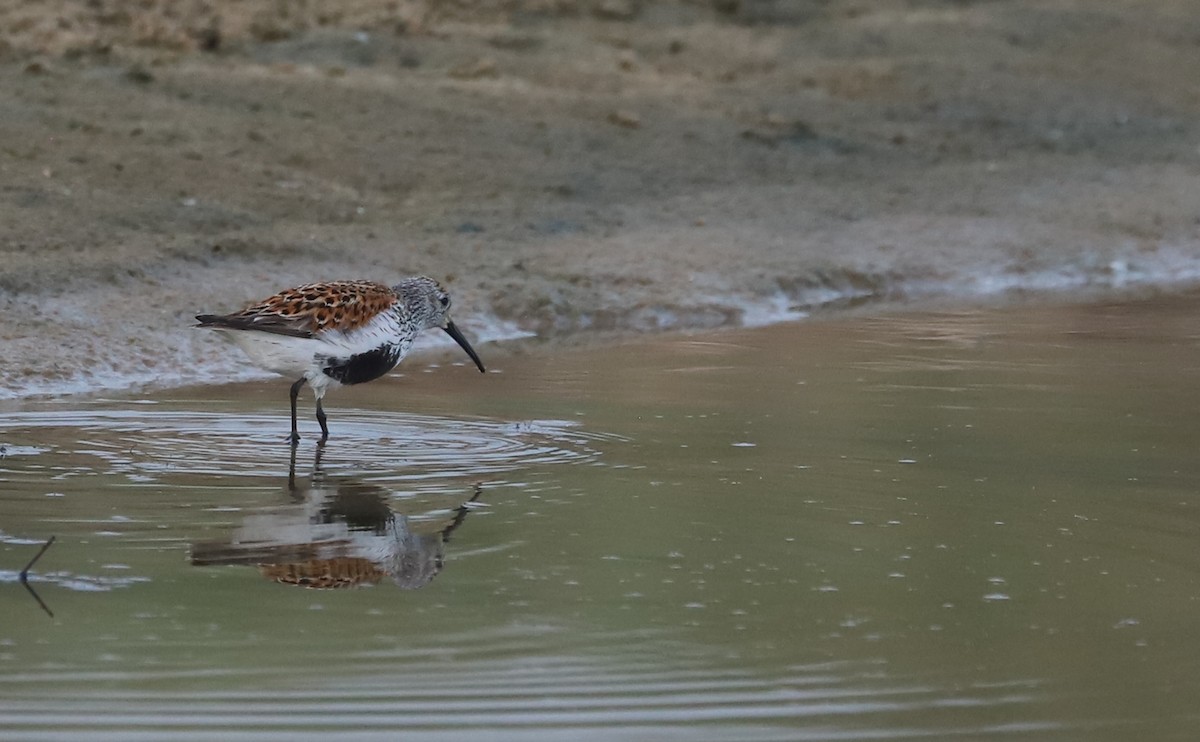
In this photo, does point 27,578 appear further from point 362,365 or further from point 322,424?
point 362,365

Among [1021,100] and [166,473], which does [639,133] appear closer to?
[1021,100]

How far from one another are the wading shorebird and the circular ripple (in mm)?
204

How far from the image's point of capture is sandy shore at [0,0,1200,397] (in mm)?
10281

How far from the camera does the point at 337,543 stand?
5.94m

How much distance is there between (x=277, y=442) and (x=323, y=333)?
1.47 ft

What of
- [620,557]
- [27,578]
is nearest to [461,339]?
[620,557]

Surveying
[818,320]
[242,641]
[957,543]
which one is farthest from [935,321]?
[242,641]

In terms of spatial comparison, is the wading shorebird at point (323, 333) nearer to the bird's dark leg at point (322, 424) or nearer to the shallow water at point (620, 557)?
the bird's dark leg at point (322, 424)

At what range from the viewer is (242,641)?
190 inches

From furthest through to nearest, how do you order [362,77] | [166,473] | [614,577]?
1. [362,77]
2. [166,473]
3. [614,577]

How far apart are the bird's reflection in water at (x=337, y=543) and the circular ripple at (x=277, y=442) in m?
0.41

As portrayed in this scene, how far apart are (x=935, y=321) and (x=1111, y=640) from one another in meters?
6.00

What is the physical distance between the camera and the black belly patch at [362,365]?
771 centimetres

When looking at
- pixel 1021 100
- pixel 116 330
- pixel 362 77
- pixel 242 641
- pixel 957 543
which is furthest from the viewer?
pixel 1021 100
